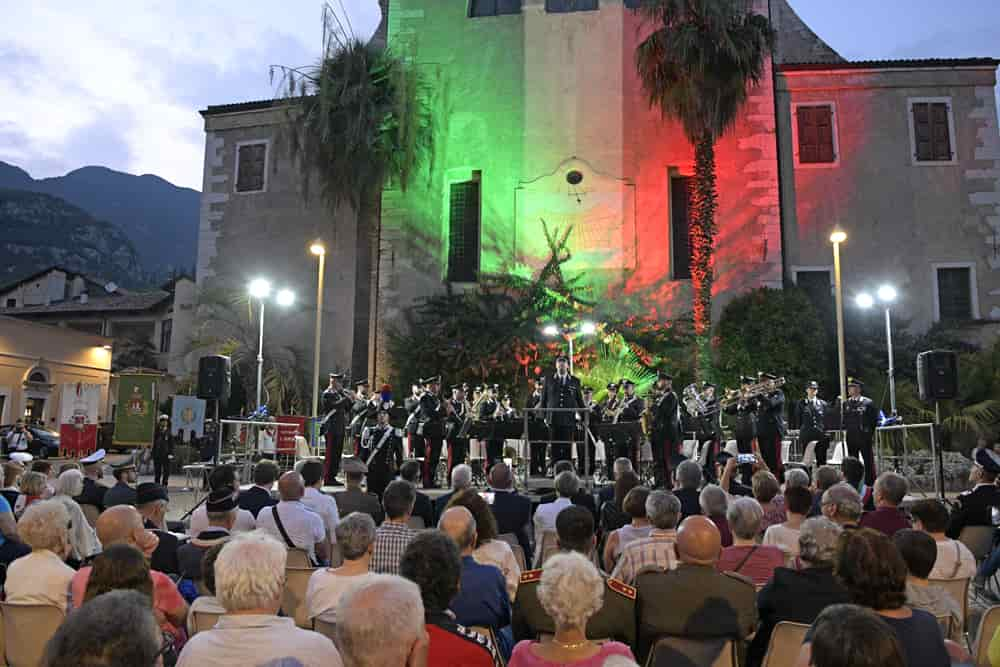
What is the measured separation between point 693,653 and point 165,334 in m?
31.7

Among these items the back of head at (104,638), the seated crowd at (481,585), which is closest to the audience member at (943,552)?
the seated crowd at (481,585)

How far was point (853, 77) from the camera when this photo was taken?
70.3 feet

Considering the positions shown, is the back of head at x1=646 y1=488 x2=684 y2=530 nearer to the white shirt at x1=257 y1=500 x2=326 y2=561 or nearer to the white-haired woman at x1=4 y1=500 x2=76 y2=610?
the white shirt at x1=257 y1=500 x2=326 y2=561

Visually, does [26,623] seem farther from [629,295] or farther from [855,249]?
[855,249]

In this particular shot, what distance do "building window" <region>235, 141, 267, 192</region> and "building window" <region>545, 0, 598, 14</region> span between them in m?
9.08

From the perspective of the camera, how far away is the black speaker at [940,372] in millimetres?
12297

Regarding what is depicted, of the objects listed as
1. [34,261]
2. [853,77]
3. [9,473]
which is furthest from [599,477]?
[34,261]

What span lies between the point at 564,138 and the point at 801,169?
6.26 metres

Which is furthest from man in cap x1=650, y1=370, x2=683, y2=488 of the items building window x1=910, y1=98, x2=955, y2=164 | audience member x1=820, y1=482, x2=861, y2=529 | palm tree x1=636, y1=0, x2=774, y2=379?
building window x1=910, y1=98, x2=955, y2=164

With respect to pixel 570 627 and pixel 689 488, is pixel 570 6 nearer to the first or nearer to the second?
pixel 689 488

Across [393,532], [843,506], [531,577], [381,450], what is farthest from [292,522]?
[381,450]

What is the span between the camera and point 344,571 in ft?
13.8

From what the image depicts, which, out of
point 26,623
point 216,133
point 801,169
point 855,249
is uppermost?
point 216,133

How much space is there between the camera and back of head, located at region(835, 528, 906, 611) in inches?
122
